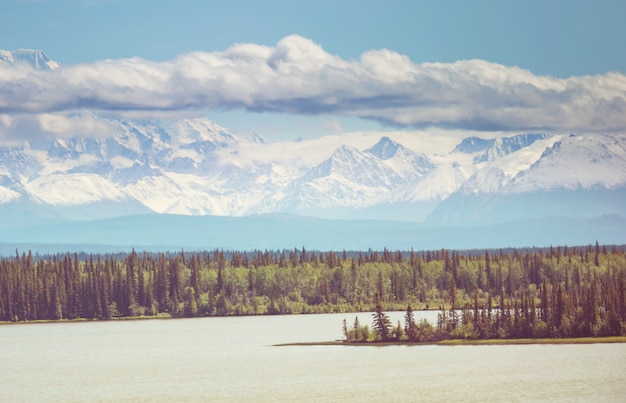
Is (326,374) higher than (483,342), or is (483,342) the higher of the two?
(483,342)

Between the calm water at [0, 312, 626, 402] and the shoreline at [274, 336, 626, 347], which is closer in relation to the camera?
the calm water at [0, 312, 626, 402]

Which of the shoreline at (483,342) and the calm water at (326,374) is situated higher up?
the shoreline at (483,342)

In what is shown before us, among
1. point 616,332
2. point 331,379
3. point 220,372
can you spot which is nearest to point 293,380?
point 331,379

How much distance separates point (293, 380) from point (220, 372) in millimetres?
15490

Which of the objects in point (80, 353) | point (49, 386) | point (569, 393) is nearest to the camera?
point (569, 393)

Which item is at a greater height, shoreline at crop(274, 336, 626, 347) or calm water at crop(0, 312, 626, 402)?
shoreline at crop(274, 336, 626, 347)

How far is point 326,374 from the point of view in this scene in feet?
494

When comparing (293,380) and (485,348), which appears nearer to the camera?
(293,380)

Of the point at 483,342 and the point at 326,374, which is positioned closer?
the point at 326,374

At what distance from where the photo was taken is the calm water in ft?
433

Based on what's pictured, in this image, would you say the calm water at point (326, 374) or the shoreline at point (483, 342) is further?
the shoreline at point (483, 342)

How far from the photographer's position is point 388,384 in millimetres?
139125

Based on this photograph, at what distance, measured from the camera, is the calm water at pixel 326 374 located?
132 m

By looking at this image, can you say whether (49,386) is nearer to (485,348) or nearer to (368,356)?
(368,356)
